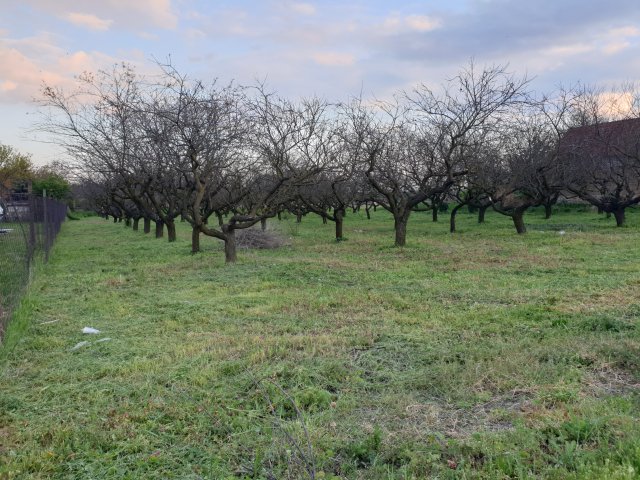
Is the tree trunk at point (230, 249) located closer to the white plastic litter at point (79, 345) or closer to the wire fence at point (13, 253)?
the wire fence at point (13, 253)

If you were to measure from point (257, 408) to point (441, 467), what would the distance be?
1435mm

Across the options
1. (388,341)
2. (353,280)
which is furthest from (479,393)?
(353,280)

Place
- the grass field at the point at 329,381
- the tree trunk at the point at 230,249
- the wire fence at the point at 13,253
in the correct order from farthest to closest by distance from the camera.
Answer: the tree trunk at the point at 230,249
the wire fence at the point at 13,253
the grass field at the point at 329,381

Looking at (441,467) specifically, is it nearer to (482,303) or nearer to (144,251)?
(482,303)

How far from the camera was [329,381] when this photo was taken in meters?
4.30

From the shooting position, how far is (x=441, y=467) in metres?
2.90

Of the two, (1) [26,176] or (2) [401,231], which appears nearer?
(2) [401,231]

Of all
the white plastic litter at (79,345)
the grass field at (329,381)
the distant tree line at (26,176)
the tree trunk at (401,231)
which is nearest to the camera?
the grass field at (329,381)

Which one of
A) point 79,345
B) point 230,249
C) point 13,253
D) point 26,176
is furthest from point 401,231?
point 26,176

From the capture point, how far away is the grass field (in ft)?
10.0

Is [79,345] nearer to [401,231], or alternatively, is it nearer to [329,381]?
[329,381]

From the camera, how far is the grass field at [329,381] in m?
3.06

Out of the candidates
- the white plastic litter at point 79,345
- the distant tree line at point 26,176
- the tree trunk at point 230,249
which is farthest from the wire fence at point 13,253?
the distant tree line at point 26,176

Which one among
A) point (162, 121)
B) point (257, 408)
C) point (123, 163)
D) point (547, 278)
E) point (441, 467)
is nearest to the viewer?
point (441, 467)
